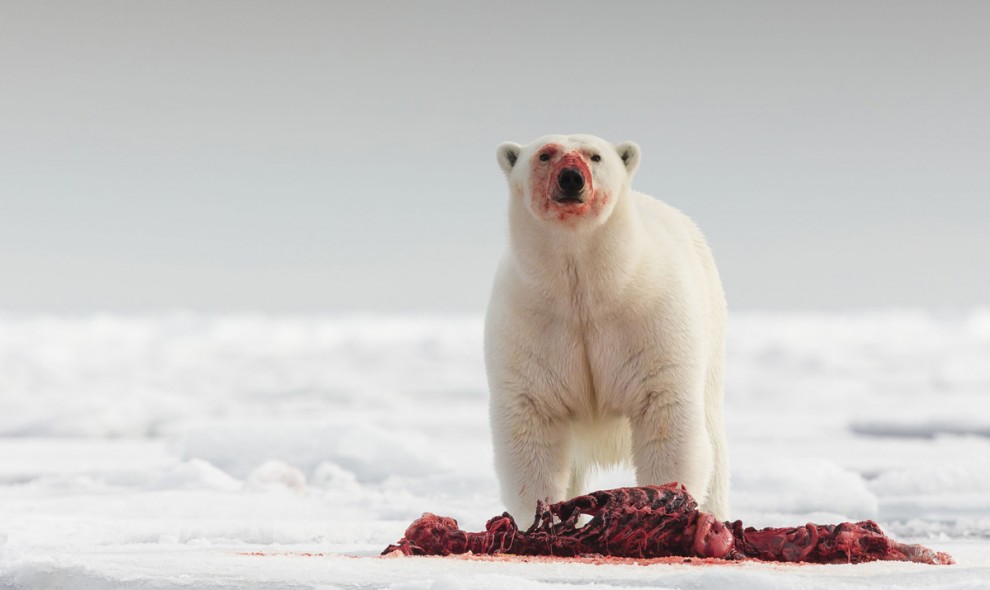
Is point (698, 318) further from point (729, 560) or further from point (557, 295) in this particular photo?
point (729, 560)

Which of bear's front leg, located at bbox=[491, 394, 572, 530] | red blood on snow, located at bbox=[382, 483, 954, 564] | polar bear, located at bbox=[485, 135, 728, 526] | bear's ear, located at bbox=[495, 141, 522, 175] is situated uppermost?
bear's ear, located at bbox=[495, 141, 522, 175]

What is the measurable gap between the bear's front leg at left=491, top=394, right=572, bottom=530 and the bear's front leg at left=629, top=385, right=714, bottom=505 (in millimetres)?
464

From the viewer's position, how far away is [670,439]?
577 cm

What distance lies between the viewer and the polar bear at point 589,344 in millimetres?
5703

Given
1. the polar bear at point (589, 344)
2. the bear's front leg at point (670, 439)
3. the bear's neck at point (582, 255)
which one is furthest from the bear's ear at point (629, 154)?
the bear's front leg at point (670, 439)

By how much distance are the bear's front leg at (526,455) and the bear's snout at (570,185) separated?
114 centimetres

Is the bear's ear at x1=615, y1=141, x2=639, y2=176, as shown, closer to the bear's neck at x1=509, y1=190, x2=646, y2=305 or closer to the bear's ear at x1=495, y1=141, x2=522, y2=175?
the bear's neck at x1=509, y1=190, x2=646, y2=305

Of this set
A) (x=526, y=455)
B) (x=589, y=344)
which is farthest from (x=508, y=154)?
(x=526, y=455)

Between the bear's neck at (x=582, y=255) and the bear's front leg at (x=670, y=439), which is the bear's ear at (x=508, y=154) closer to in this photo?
the bear's neck at (x=582, y=255)

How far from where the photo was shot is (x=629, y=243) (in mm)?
5758

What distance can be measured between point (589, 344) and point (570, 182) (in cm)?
95

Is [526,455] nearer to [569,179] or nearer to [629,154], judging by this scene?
[569,179]

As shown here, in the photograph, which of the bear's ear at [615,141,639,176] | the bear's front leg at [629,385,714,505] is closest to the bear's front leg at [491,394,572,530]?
the bear's front leg at [629,385,714,505]

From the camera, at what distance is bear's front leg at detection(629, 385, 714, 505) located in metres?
5.77
